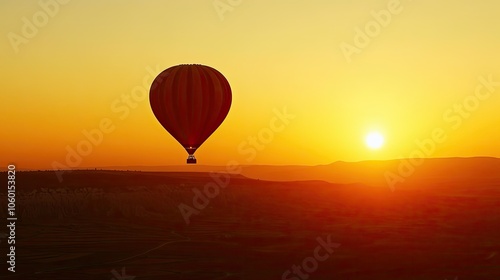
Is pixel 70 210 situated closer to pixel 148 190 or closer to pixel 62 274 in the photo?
pixel 148 190

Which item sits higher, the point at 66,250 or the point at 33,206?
the point at 33,206

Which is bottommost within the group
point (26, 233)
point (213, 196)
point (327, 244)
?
point (327, 244)

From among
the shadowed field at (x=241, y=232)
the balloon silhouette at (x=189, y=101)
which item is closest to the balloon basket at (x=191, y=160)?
the balloon silhouette at (x=189, y=101)

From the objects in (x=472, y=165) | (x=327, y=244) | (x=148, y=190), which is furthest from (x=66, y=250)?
(x=472, y=165)

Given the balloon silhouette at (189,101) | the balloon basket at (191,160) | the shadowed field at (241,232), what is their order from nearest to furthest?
the shadowed field at (241,232) < the balloon basket at (191,160) < the balloon silhouette at (189,101)

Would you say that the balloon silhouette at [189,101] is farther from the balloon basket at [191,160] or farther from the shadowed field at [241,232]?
the shadowed field at [241,232]

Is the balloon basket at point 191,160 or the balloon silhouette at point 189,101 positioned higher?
the balloon silhouette at point 189,101
